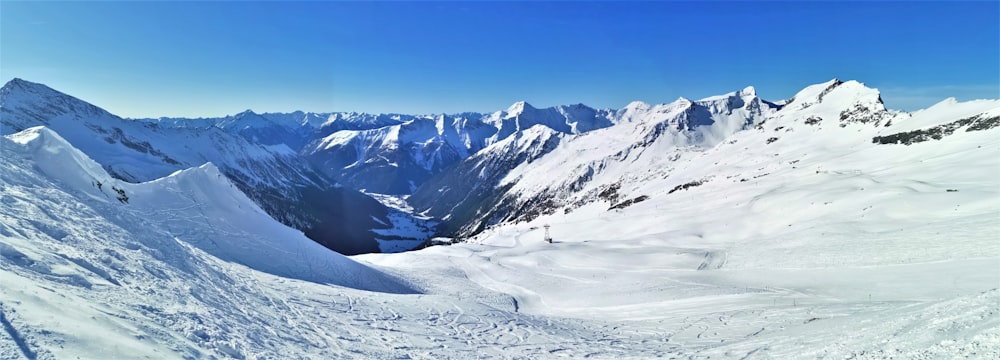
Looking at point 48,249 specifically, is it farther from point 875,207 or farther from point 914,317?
point 875,207

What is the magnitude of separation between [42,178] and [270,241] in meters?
12.3

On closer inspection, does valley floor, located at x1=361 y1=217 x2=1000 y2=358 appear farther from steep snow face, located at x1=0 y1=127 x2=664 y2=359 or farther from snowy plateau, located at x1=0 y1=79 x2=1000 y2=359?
steep snow face, located at x1=0 y1=127 x2=664 y2=359

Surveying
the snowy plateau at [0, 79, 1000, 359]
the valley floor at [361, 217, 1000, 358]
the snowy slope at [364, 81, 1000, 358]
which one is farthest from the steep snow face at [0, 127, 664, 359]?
the snowy slope at [364, 81, 1000, 358]

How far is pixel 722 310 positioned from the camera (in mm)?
24688

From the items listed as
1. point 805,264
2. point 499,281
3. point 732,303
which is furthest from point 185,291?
point 805,264

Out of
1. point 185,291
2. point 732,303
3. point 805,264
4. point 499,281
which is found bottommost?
point 499,281

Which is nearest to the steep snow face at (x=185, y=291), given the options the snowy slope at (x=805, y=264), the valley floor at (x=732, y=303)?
the valley floor at (x=732, y=303)

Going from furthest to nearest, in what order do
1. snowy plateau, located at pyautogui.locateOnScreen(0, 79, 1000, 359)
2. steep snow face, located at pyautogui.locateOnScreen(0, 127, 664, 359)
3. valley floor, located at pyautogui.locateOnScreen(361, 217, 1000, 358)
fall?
valley floor, located at pyautogui.locateOnScreen(361, 217, 1000, 358) → snowy plateau, located at pyautogui.locateOnScreen(0, 79, 1000, 359) → steep snow face, located at pyautogui.locateOnScreen(0, 127, 664, 359)

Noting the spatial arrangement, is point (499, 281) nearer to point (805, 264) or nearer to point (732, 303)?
point (732, 303)

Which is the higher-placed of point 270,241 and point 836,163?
point 836,163

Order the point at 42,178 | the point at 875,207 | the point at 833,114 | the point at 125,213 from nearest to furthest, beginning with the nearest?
the point at 42,178 → the point at 125,213 → the point at 875,207 → the point at 833,114

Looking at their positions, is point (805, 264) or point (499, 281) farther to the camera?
point (499, 281)

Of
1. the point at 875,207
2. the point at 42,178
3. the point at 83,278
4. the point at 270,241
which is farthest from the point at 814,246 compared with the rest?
the point at 42,178

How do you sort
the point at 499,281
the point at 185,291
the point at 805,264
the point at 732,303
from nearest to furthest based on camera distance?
the point at 185,291
the point at 732,303
the point at 805,264
the point at 499,281
